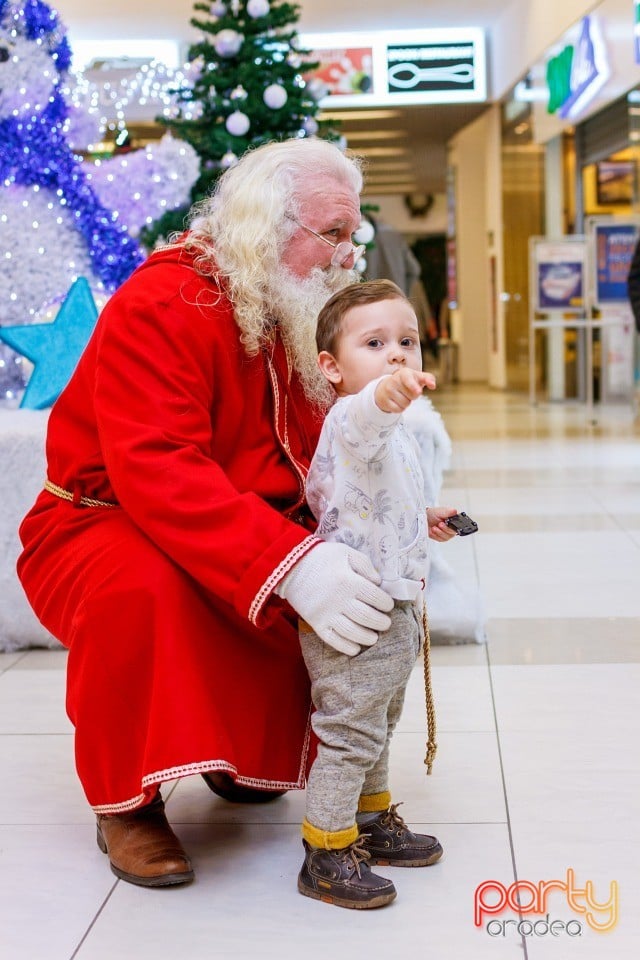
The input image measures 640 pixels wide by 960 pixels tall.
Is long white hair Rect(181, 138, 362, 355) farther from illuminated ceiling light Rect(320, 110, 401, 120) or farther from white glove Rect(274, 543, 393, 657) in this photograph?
illuminated ceiling light Rect(320, 110, 401, 120)

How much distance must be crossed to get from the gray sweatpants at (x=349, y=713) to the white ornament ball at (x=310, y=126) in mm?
4689

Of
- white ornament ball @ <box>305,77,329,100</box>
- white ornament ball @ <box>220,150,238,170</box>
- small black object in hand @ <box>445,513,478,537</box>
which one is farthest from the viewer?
white ornament ball @ <box>305,77,329,100</box>

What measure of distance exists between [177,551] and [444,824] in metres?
0.72

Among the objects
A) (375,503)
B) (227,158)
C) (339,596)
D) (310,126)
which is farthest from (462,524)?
(310,126)

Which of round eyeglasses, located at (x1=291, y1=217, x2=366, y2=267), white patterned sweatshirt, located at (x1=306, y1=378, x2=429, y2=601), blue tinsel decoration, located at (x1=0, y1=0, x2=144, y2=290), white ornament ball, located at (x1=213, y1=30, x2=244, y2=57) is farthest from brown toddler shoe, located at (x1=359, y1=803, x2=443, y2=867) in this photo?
white ornament ball, located at (x1=213, y1=30, x2=244, y2=57)

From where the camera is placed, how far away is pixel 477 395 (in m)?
15.3

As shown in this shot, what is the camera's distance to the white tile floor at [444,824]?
1.75 metres

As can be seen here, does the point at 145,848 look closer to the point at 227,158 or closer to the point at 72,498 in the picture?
the point at 72,498

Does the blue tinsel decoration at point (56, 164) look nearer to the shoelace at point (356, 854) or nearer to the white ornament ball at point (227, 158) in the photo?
the white ornament ball at point (227, 158)

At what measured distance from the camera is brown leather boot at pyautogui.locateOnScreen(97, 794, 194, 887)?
194 centimetres

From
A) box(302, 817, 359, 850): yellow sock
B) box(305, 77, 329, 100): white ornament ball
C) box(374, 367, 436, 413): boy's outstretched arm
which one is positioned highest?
box(305, 77, 329, 100): white ornament ball

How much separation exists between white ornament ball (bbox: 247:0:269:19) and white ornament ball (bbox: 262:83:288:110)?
36cm

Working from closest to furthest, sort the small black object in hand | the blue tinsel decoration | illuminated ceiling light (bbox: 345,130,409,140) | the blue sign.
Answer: the small black object in hand, the blue tinsel decoration, the blue sign, illuminated ceiling light (bbox: 345,130,409,140)

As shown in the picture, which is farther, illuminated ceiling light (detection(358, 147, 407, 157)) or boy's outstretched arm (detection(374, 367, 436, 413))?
illuminated ceiling light (detection(358, 147, 407, 157))
